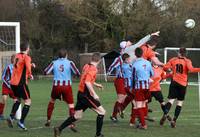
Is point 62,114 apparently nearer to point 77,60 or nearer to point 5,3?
point 77,60

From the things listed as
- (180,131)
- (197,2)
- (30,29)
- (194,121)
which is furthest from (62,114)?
(30,29)

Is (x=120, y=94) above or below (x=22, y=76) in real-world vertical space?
below

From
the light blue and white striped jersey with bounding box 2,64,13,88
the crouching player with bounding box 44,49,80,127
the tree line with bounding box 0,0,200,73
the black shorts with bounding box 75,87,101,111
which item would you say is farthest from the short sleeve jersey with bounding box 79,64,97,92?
the tree line with bounding box 0,0,200,73

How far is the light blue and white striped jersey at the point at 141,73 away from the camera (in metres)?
14.3

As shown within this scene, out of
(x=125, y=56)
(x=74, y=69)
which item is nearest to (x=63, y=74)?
(x=74, y=69)

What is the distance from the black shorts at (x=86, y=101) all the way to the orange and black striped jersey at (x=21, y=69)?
214 centimetres

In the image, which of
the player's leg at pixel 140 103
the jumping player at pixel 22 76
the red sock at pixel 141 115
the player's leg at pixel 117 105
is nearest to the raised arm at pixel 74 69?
the jumping player at pixel 22 76

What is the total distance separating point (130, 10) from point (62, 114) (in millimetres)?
39983

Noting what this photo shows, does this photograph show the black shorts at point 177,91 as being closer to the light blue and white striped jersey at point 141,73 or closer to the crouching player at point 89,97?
the light blue and white striped jersey at point 141,73

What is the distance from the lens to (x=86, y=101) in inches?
501

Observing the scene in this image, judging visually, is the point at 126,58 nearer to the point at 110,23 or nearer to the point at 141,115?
the point at 141,115

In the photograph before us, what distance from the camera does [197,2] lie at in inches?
2178

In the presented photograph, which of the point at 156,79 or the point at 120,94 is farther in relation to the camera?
the point at 120,94

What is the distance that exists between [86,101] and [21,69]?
2.52m
